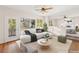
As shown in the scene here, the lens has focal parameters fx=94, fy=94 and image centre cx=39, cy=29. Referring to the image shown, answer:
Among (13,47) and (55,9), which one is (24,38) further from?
(55,9)

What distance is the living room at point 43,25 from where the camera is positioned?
180 centimetres

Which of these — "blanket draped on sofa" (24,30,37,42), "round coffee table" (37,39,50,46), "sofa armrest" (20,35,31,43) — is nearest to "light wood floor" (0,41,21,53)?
"sofa armrest" (20,35,31,43)

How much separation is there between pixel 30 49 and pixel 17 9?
0.81 metres

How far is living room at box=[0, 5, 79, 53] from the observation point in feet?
5.89

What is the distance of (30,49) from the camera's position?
183 cm

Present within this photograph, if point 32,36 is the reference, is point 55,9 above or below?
above

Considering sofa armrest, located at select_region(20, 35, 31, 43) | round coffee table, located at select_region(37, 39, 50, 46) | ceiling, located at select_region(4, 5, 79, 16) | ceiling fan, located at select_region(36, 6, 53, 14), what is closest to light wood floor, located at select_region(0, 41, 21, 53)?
sofa armrest, located at select_region(20, 35, 31, 43)

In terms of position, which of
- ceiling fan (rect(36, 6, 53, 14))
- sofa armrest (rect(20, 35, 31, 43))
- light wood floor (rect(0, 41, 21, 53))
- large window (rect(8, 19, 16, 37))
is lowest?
light wood floor (rect(0, 41, 21, 53))

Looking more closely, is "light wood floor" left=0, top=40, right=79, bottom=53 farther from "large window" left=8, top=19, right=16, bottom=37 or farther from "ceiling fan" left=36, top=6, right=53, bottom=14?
"ceiling fan" left=36, top=6, right=53, bottom=14

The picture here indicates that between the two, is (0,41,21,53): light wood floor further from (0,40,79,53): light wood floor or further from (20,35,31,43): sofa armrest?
(20,35,31,43): sofa armrest

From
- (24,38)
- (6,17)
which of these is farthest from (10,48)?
(6,17)

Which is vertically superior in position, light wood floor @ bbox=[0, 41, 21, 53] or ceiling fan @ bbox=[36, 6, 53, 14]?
ceiling fan @ bbox=[36, 6, 53, 14]

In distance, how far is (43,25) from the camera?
1857 millimetres
